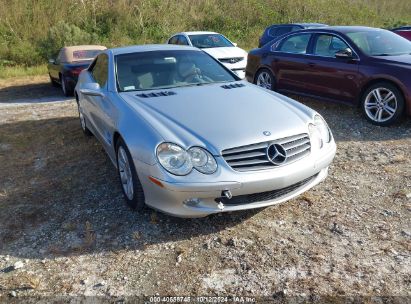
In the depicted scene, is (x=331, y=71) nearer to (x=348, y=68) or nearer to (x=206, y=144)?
(x=348, y=68)

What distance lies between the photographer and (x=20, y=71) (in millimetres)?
14328

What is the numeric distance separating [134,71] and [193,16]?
1802 cm

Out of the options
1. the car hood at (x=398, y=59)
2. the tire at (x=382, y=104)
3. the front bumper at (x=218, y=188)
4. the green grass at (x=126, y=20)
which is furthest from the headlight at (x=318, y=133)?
the green grass at (x=126, y=20)

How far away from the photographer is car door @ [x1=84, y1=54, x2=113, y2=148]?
14.1 feet

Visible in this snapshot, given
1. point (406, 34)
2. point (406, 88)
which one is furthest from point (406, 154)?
point (406, 34)

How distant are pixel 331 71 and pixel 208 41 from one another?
5.63m

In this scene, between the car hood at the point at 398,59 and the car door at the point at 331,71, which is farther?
the car door at the point at 331,71

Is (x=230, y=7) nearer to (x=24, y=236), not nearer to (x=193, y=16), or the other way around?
(x=193, y=16)

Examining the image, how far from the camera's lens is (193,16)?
21.5 m

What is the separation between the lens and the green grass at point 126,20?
53.1ft

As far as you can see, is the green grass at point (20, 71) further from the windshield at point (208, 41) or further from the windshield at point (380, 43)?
the windshield at point (380, 43)

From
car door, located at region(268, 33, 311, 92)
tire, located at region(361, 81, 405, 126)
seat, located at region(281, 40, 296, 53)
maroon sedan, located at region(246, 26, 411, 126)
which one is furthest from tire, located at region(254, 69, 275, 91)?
tire, located at region(361, 81, 405, 126)

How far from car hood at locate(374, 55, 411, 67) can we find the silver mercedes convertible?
281 centimetres

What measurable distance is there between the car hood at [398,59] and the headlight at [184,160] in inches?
168
